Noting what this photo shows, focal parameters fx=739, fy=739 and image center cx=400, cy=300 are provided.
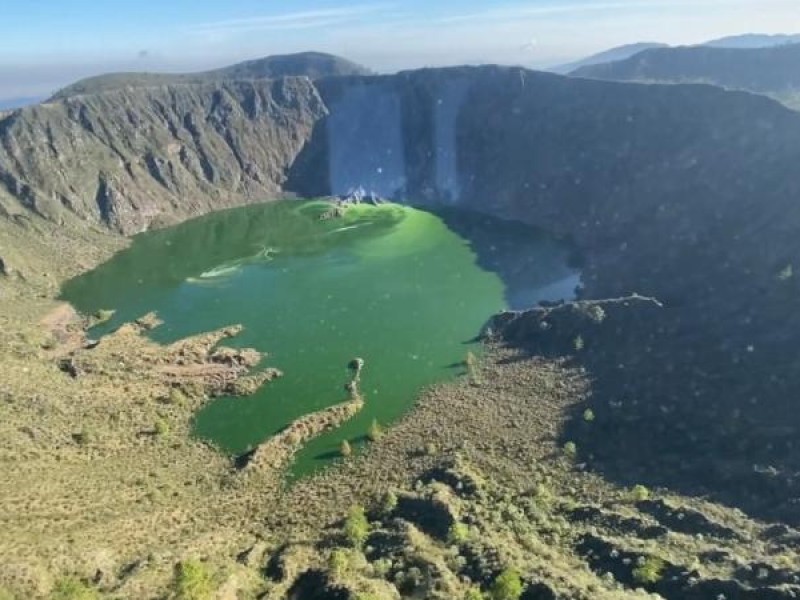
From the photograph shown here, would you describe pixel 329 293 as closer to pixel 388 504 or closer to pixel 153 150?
pixel 388 504

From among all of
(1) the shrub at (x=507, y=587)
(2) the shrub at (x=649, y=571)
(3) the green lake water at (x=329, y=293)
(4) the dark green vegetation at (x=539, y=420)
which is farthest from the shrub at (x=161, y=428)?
(2) the shrub at (x=649, y=571)

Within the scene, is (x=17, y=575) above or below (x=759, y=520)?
above

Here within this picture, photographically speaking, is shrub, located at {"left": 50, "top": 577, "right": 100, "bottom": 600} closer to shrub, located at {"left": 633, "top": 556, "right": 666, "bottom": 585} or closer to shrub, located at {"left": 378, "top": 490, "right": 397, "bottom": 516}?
shrub, located at {"left": 378, "top": 490, "right": 397, "bottom": 516}

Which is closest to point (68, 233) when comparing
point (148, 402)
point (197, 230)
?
point (197, 230)

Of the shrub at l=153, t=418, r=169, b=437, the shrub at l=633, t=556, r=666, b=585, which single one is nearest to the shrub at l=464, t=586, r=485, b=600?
the shrub at l=633, t=556, r=666, b=585

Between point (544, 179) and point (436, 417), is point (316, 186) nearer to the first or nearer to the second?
point (544, 179)
